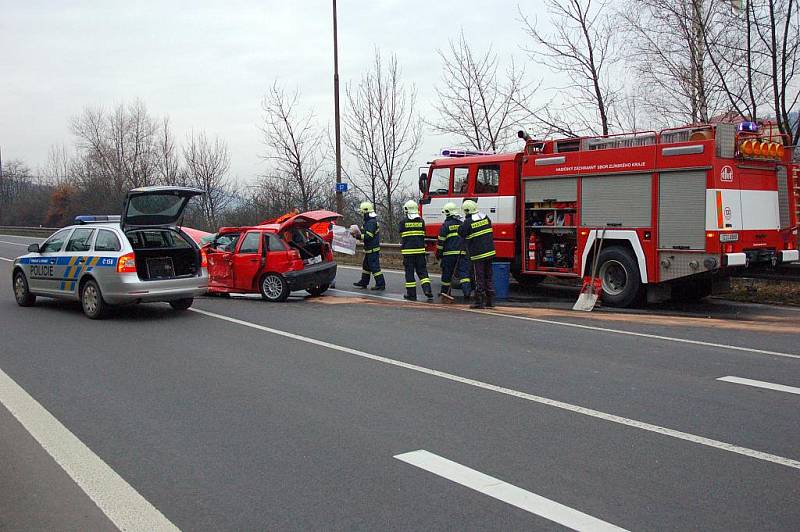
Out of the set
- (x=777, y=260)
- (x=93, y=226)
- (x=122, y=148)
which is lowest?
(x=777, y=260)

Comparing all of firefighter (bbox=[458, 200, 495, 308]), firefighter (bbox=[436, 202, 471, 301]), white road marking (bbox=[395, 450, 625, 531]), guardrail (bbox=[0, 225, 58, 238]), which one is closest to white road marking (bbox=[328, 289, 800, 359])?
firefighter (bbox=[458, 200, 495, 308])

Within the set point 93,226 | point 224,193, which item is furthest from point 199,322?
point 224,193

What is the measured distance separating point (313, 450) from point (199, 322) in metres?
6.29

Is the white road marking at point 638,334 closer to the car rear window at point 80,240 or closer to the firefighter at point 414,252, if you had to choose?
the firefighter at point 414,252

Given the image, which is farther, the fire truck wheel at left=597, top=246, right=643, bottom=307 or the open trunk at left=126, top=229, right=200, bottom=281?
the fire truck wheel at left=597, top=246, right=643, bottom=307

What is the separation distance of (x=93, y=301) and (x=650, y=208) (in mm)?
8884

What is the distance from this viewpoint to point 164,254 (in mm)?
11531

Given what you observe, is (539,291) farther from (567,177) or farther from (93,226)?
(93,226)

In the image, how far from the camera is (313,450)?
16.5 feet

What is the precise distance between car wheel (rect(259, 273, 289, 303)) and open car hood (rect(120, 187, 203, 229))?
204 cm

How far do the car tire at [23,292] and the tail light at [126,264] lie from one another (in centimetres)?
296

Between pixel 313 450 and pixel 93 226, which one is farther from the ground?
pixel 93 226

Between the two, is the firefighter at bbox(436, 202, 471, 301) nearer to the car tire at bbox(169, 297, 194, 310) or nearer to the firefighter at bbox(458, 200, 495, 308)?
the firefighter at bbox(458, 200, 495, 308)

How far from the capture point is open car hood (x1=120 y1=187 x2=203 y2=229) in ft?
37.1
